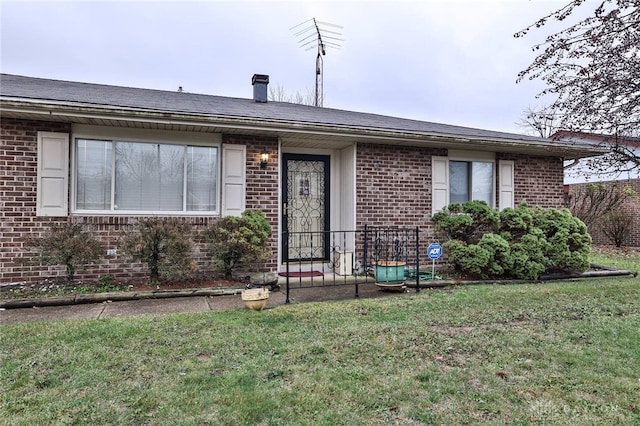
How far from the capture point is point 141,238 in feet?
18.2

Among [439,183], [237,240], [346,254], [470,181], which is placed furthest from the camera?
[470,181]

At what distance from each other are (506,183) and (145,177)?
705cm

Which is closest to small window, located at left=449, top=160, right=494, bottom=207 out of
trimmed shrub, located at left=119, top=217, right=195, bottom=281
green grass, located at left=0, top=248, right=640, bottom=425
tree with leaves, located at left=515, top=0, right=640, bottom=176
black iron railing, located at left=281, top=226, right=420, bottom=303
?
black iron railing, located at left=281, top=226, right=420, bottom=303

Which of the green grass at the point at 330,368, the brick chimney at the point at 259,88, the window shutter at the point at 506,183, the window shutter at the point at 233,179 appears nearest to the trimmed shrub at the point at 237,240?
the window shutter at the point at 233,179

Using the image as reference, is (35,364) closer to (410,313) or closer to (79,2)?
(410,313)

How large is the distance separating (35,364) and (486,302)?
4858 mm

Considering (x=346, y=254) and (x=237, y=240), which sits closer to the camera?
(x=237, y=240)

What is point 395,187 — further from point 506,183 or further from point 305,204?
point 506,183

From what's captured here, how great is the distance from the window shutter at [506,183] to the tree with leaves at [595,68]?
2.54 metres

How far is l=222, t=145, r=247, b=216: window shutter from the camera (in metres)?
6.46

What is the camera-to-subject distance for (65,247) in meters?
5.25

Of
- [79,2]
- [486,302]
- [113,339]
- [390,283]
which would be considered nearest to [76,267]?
[113,339]

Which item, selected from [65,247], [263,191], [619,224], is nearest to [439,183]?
[263,191]

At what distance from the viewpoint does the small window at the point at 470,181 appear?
8055mm
